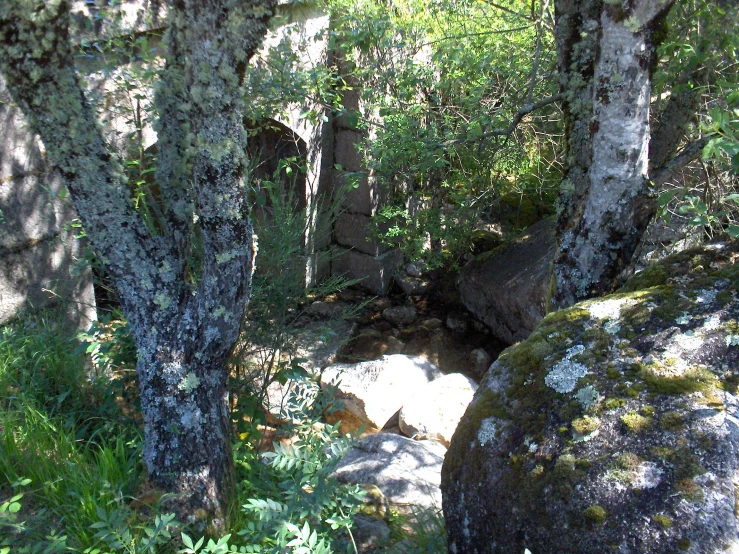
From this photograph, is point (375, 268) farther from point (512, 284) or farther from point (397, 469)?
point (397, 469)

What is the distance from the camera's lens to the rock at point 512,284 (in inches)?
217

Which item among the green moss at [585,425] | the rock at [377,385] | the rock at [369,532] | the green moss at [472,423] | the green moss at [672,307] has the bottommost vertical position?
the rock at [377,385]

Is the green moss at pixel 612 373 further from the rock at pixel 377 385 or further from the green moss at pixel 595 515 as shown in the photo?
the rock at pixel 377 385

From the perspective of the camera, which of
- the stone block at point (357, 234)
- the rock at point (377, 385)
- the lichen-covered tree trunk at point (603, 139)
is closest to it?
the lichen-covered tree trunk at point (603, 139)

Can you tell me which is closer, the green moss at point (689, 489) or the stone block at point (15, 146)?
the green moss at point (689, 489)

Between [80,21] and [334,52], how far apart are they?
3029 mm

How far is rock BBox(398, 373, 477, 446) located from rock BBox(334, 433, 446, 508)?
0.49 metres

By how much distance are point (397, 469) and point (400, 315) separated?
333cm

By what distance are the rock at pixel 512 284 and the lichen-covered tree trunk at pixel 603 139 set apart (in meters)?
2.47

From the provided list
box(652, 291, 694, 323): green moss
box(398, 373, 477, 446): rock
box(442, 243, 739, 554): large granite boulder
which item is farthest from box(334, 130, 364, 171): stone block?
box(652, 291, 694, 323): green moss

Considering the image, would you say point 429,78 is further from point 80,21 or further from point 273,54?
point 80,21

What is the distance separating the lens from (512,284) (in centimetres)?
571

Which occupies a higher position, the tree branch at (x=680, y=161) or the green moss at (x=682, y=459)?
the tree branch at (x=680, y=161)

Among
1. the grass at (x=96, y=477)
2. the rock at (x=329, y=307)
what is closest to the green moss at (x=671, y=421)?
the grass at (x=96, y=477)
